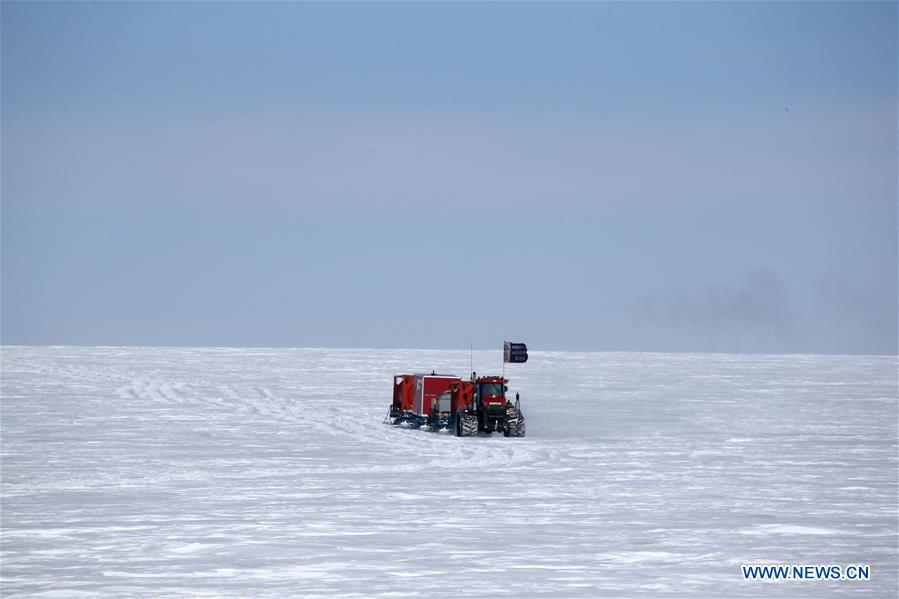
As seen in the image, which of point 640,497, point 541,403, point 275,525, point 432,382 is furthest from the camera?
point 541,403

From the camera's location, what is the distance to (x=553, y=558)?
66.3 ft

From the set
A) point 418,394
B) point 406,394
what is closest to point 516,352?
point 418,394

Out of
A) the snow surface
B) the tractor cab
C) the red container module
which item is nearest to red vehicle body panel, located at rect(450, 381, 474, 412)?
the red container module

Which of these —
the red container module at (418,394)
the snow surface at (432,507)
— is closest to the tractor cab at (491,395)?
the snow surface at (432,507)

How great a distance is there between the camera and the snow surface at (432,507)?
18656 mm

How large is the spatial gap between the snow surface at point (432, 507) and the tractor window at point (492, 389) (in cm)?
209

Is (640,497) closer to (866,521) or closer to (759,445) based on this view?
(866,521)

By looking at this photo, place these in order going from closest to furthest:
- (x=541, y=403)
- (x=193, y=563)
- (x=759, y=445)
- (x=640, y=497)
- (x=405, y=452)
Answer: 1. (x=193, y=563)
2. (x=640, y=497)
3. (x=405, y=452)
4. (x=759, y=445)
5. (x=541, y=403)

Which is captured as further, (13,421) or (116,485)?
(13,421)

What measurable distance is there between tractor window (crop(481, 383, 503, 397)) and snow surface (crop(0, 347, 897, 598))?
2092 millimetres

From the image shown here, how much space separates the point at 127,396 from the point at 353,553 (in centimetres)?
5393

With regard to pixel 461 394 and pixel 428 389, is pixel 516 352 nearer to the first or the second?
pixel 461 394

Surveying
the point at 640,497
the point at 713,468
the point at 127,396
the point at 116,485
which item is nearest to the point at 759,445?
the point at 713,468

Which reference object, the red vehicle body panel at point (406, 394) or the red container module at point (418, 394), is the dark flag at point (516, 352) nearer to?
the red container module at point (418, 394)
